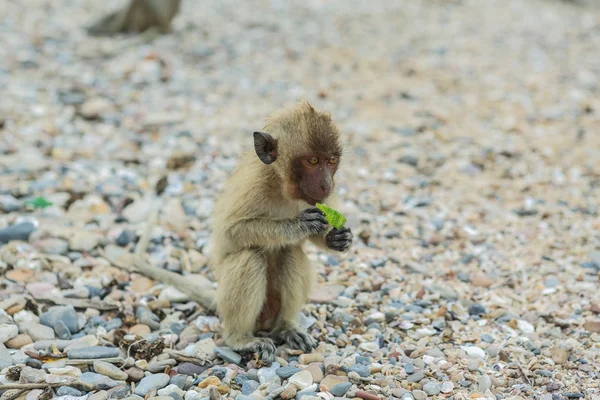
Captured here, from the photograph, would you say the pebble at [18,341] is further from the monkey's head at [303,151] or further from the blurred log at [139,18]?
the blurred log at [139,18]

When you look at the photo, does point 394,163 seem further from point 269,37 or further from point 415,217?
point 269,37

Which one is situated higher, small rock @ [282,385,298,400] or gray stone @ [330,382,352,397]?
gray stone @ [330,382,352,397]

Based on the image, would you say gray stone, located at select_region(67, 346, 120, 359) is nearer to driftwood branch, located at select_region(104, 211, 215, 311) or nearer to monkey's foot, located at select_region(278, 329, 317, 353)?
driftwood branch, located at select_region(104, 211, 215, 311)

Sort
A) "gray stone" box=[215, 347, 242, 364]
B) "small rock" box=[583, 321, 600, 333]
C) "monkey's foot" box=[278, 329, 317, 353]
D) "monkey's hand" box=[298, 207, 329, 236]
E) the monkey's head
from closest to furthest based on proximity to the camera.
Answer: the monkey's head, "monkey's hand" box=[298, 207, 329, 236], "gray stone" box=[215, 347, 242, 364], "monkey's foot" box=[278, 329, 317, 353], "small rock" box=[583, 321, 600, 333]

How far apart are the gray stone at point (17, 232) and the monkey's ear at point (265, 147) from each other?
8.44 ft

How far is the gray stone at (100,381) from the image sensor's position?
409cm

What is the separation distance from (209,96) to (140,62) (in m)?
1.51

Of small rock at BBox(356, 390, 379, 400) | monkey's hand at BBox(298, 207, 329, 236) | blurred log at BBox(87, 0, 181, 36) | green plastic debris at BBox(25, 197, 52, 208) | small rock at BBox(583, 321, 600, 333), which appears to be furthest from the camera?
blurred log at BBox(87, 0, 181, 36)

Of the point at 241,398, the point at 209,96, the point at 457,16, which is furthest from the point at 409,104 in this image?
the point at 241,398

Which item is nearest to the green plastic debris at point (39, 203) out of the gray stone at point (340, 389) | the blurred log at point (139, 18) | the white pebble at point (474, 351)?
the gray stone at point (340, 389)

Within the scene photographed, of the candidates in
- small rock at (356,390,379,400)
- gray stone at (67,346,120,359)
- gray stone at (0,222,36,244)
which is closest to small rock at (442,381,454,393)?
small rock at (356,390,379,400)

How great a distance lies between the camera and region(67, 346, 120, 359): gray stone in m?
4.36

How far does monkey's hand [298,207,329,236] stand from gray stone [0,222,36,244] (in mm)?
2722

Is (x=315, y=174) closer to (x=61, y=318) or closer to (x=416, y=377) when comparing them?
(x=416, y=377)
